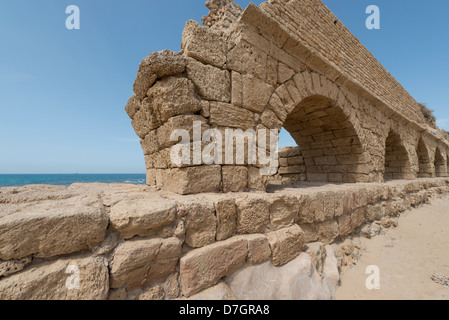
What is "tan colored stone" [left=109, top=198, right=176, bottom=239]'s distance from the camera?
133cm

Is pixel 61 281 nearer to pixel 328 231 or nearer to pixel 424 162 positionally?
pixel 328 231

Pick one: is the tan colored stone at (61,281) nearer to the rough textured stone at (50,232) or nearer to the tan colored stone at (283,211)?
the rough textured stone at (50,232)

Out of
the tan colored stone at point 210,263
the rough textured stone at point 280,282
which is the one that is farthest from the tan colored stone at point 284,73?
the rough textured stone at point 280,282

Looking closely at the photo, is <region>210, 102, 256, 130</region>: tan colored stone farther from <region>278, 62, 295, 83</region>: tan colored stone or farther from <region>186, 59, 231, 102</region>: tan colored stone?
<region>278, 62, 295, 83</region>: tan colored stone

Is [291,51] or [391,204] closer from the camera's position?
[291,51]

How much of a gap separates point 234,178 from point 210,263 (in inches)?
36.2

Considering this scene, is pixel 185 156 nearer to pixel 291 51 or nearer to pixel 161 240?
pixel 161 240

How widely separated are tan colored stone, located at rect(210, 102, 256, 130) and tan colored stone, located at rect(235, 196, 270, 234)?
89 cm

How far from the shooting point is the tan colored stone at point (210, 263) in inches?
57.4
